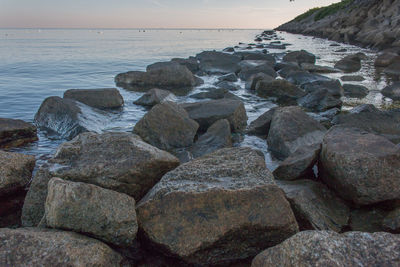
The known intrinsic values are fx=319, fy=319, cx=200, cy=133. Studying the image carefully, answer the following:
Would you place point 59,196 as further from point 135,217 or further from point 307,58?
point 307,58

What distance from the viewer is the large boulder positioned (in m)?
3.88

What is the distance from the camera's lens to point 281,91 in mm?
12273

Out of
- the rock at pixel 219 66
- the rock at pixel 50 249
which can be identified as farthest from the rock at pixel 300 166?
the rock at pixel 219 66

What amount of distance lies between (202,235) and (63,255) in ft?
4.14

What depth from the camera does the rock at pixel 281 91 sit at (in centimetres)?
1205

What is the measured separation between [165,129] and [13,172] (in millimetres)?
3059

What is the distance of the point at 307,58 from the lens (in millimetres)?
21047

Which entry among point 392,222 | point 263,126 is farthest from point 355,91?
point 392,222

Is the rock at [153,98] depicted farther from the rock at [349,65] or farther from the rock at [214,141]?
the rock at [349,65]

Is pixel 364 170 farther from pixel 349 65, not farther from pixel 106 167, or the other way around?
pixel 349 65

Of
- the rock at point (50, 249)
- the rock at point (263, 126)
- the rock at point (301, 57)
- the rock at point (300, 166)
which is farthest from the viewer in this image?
the rock at point (301, 57)

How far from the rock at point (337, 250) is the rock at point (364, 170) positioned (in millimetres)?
1498

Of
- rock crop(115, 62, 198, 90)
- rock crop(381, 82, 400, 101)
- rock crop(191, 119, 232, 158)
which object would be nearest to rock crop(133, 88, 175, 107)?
rock crop(115, 62, 198, 90)

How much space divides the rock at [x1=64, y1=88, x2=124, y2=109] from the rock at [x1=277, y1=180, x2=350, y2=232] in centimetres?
752
